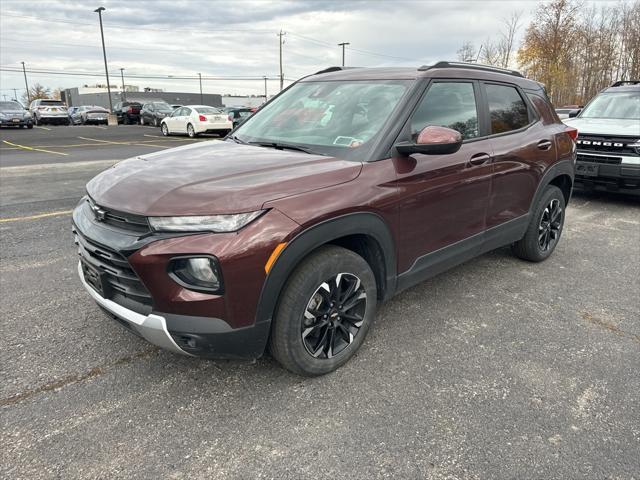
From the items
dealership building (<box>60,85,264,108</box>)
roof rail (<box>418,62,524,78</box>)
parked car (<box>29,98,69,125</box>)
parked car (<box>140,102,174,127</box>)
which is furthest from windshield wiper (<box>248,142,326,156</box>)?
dealership building (<box>60,85,264,108</box>)

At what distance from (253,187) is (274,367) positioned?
116cm

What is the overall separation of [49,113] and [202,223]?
36.5 metres

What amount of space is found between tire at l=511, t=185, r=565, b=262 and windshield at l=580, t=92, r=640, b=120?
4412 mm

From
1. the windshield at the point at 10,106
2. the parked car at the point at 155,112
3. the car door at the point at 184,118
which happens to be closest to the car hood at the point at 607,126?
the car door at the point at 184,118

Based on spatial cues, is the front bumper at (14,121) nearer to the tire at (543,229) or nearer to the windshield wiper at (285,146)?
the windshield wiper at (285,146)

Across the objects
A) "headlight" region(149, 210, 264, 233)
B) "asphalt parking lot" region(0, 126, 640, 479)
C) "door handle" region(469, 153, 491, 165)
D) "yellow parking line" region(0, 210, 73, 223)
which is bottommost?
"asphalt parking lot" region(0, 126, 640, 479)

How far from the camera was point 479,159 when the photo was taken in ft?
11.3

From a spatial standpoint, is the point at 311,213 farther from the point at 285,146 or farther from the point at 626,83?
the point at 626,83

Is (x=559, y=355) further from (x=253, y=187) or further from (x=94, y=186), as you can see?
(x=94, y=186)

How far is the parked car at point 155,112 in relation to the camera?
28.5 m

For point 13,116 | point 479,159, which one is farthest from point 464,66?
point 13,116

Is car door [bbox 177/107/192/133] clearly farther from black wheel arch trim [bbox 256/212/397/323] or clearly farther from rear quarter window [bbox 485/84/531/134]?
→ black wheel arch trim [bbox 256/212/397/323]

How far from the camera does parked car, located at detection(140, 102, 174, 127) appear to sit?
2852cm

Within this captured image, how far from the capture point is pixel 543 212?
443 centimetres
